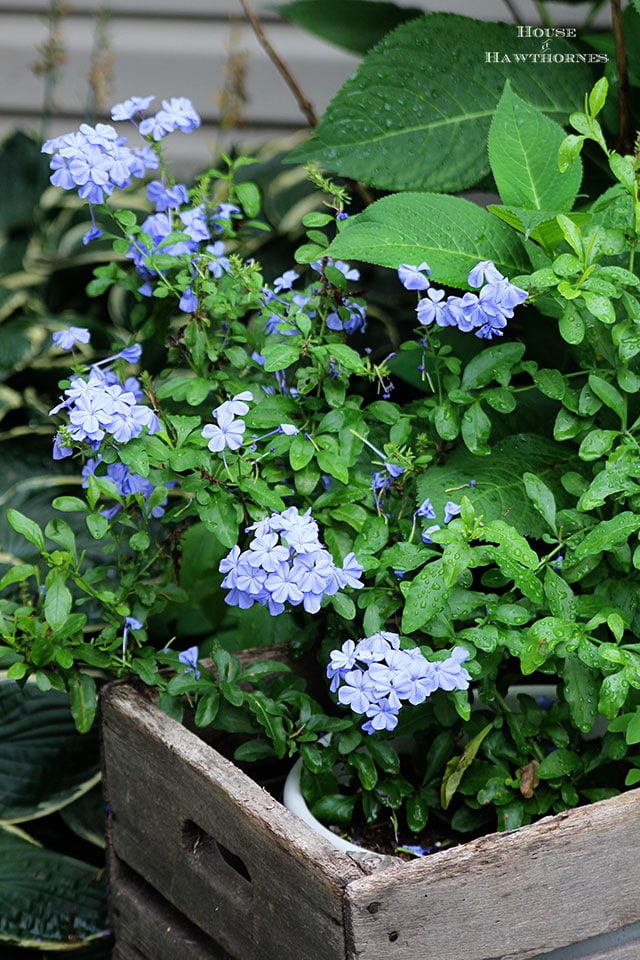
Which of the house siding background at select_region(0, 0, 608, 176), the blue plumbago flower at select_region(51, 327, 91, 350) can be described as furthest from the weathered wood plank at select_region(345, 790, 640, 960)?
the house siding background at select_region(0, 0, 608, 176)

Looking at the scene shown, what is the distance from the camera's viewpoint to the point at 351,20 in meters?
1.66

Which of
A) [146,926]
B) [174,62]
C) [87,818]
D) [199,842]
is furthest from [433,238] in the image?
[174,62]

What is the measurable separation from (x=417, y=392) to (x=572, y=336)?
81 centimetres

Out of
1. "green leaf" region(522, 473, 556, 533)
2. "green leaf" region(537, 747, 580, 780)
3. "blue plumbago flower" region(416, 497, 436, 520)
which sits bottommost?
"green leaf" region(537, 747, 580, 780)

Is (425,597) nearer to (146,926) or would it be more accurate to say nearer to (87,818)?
(146,926)

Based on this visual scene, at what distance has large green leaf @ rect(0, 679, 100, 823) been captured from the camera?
A: 1.47 meters

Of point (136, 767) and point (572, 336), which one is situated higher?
point (572, 336)

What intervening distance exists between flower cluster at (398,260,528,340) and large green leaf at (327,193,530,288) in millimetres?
38

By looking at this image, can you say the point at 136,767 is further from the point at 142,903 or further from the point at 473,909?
Answer: the point at 473,909

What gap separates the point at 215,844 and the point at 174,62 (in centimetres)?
220

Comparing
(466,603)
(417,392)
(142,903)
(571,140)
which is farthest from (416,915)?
(417,392)

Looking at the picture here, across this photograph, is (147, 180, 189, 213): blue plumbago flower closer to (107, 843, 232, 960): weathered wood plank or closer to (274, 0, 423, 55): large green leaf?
(274, 0, 423, 55): large green leaf

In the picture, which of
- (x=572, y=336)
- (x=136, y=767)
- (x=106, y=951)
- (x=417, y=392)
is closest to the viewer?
(x=572, y=336)

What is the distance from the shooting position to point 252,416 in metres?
1.09
